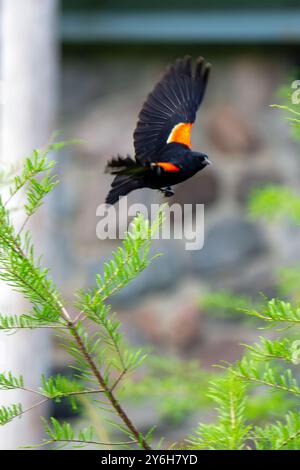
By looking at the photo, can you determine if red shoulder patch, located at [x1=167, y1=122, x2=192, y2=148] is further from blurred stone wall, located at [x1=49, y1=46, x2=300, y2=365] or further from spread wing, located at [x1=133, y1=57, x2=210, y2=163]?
blurred stone wall, located at [x1=49, y1=46, x2=300, y2=365]

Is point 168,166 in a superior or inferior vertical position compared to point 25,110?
inferior

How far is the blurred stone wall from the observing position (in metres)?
2.23

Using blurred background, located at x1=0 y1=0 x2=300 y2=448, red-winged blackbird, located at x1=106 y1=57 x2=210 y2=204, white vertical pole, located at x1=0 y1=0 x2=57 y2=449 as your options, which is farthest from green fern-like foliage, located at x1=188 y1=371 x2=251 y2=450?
blurred background, located at x1=0 y1=0 x2=300 y2=448

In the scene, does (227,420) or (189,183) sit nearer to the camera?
(227,420)

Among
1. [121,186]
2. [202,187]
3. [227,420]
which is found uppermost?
[202,187]

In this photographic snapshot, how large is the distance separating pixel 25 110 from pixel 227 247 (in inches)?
32.2

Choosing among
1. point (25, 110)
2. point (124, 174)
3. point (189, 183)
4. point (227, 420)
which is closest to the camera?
point (124, 174)

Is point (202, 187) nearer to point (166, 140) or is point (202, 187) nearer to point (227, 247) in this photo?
point (227, 247)

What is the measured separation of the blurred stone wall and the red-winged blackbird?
170cm

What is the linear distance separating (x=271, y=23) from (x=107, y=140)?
58 cm

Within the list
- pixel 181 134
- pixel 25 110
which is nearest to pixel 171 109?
pixel 181 134

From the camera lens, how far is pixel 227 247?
2.25 meters

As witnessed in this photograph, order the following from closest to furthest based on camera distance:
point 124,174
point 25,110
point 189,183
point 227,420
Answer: point 124,174
point 227,420
point 25,110
point 189,183
